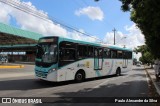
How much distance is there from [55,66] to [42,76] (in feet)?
3.66

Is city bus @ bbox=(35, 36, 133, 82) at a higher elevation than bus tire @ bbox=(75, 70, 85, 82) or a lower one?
higher

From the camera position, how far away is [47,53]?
59.1ft

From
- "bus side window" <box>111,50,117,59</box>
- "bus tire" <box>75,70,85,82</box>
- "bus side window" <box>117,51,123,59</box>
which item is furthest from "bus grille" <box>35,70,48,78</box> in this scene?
"bus side window" <box>117,51,123,59</box>

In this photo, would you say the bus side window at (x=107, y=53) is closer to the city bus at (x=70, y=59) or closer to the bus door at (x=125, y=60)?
the city bus at (x=70, y=59)

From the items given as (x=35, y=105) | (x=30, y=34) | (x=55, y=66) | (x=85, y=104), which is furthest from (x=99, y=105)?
(x=30, y=34)

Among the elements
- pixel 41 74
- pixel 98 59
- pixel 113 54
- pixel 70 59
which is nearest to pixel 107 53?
pixel 113 54

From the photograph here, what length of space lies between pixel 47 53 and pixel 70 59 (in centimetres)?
185

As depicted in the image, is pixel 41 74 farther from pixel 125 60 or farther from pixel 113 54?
pixel 125 60

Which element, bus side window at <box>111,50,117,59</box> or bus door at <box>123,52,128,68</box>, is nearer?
bus side window at <box>111,50,117,59</box>

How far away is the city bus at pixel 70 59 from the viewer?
17719 millimetres

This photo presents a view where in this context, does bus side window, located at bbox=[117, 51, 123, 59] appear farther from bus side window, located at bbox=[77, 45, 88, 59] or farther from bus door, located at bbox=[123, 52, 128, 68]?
bus side window, located at bbox=[77, 45, 88, 59]

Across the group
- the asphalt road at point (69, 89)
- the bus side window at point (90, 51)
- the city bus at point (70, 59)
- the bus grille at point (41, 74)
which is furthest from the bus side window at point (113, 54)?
the bus grille at point (41, 74)

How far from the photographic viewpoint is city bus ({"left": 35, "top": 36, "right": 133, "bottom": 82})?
1772cm

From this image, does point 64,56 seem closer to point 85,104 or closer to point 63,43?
point 63,43
